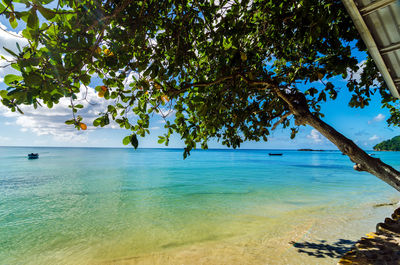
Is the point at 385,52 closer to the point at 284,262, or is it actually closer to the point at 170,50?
the point at 170,50

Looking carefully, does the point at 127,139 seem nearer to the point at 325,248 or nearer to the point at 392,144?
the point at 325,248

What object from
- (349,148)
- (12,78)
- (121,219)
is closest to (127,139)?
(12,78)

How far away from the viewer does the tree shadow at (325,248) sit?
170 inches

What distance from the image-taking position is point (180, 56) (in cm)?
224

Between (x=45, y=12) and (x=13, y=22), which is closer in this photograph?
(x=45, y=12)

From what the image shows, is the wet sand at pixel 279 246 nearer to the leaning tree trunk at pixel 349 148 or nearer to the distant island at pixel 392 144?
the leaning tree trunk at pixel 349 148

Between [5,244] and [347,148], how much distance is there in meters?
9.03

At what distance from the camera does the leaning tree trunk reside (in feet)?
7.12

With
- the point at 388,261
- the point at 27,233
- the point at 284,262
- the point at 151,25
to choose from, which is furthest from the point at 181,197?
the point at 151,25

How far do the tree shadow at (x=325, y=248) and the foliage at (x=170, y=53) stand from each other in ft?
10.4

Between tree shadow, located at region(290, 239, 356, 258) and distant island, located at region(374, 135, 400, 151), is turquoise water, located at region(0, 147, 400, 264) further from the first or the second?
distant island, located at region(374, 135, 400, 151)

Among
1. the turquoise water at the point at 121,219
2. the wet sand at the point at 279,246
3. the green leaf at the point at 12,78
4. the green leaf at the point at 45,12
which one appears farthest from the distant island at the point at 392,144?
the green leaf at the point at 12,78

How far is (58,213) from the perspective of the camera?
8.47 metres

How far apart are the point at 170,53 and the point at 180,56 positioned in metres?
0.12
